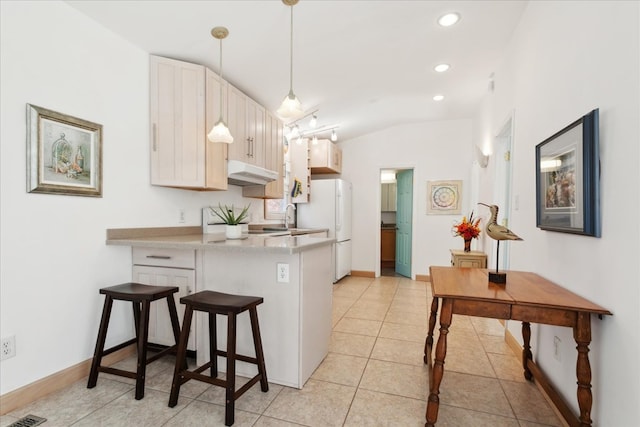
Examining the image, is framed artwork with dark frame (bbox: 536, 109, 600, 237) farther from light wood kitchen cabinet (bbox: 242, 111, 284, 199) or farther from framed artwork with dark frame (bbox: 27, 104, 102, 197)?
framed artwork with dark frame (bbox: 27, 104, 102, 197)

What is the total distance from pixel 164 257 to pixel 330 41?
2179 mm

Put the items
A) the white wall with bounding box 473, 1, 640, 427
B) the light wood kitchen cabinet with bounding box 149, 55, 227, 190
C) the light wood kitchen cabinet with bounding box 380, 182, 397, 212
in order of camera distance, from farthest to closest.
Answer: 1. the light wood kitchen cabinet with bounding box 380, 182, 397, 212
2. the light wood kitchen cabinet with bounding box 149, 55, 227, 190
3. the white wall with bounding box 473, 1, 640, 427

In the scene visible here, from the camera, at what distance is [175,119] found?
258 centimetres

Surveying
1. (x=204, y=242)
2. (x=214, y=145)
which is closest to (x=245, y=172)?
(x=214, y=145)

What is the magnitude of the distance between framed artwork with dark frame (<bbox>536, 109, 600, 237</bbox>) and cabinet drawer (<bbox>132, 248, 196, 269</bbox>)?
7.41 ft

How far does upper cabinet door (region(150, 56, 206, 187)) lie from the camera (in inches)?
101

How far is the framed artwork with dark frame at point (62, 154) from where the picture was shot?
5.97 ft

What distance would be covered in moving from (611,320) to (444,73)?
2879 millimetres

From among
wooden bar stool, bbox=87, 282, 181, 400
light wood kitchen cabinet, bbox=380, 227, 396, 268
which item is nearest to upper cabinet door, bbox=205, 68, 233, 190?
wooden bar stool, bbox=87, 282, 181, 400

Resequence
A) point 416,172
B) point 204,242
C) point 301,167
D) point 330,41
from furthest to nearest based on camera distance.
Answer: point 416,172 → point 301,167 → point 330,41 → point 204,242

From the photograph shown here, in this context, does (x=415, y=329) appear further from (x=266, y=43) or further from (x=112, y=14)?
(x=112, y=14)

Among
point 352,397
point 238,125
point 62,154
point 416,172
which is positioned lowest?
point 352,397

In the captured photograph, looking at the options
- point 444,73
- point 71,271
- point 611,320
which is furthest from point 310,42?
point 611,320

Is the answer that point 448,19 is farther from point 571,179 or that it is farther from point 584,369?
point 584,369
